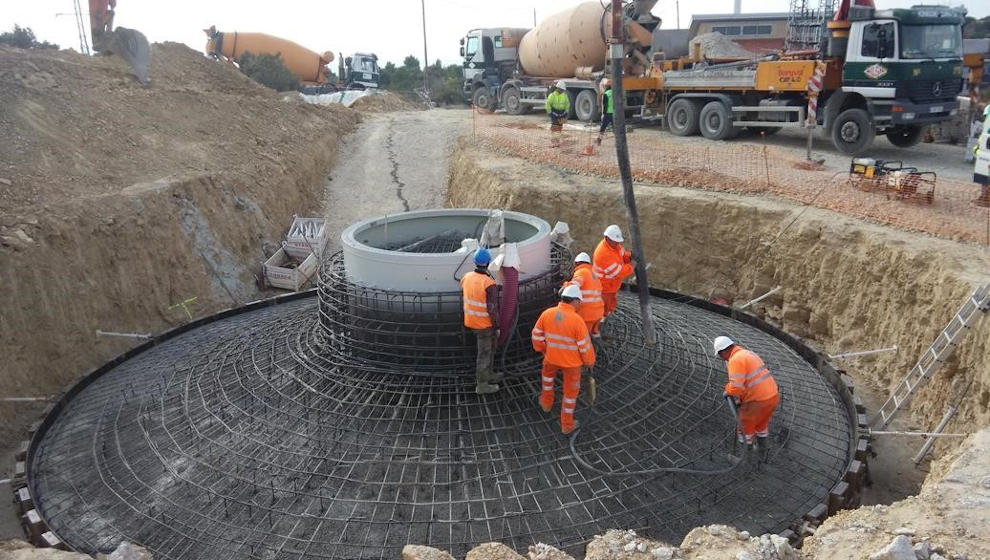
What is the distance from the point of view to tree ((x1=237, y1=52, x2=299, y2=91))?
1192 inches

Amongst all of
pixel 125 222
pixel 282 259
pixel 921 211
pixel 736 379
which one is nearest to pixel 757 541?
pixel 736 379

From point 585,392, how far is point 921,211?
7.96 meters

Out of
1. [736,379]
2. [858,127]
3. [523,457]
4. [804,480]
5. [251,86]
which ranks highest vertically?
[251,86]

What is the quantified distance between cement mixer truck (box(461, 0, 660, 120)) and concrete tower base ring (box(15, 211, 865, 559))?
13.9 metres

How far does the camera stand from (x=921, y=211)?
10.8 m

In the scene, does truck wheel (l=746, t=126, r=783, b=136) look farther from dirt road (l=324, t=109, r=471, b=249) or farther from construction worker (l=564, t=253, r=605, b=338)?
construction worker (l=564, t=253, r=605, b=338)

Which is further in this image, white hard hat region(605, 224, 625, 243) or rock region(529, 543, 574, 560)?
white hard hat region(605, 224, 625, 243)

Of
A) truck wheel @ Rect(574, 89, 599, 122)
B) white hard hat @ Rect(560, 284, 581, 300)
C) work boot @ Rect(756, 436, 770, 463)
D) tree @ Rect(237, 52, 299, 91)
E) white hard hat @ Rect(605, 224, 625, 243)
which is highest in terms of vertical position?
tree @ Rect(237, 52, 299, 91)

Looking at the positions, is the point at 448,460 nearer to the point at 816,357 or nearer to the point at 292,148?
the point at 816,357

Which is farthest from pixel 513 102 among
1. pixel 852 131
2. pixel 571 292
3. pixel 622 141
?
pixel 571 292

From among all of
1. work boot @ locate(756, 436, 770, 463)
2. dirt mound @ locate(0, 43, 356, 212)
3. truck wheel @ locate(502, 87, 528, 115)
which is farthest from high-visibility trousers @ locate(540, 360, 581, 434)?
truck wheel @ locate(502, 87, 528, 115)

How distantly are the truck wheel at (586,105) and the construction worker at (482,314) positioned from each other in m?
17.3

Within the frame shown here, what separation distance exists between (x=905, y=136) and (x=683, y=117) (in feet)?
19.2

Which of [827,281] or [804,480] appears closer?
[804,480]
